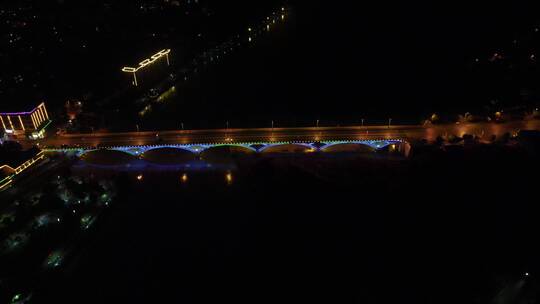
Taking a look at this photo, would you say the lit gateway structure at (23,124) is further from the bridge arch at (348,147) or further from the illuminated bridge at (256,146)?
the bridge arch at (348,147)

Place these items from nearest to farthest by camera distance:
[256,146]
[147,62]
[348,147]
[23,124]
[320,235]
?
[320,235] < [256,146] < [348,147] < [23,124] < [147,62]

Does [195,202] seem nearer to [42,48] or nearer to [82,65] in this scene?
[82,65]

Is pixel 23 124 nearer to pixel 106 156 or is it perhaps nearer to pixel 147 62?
pixel 106 156

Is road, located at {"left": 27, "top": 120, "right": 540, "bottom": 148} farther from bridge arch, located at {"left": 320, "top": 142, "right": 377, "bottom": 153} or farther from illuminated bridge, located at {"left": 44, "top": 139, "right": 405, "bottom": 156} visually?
bridge arch, located at {"left": 320, "top": 142, "right": 377, "bottom": 153}

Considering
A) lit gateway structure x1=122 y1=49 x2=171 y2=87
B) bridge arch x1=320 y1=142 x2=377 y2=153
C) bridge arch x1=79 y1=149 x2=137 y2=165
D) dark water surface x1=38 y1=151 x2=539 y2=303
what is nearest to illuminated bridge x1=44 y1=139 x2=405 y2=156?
bridge arch x1=320 y1=142 x2=377 y2=153

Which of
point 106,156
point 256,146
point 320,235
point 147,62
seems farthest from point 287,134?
point 147,62

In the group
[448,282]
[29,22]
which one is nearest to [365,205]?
[448,282]
